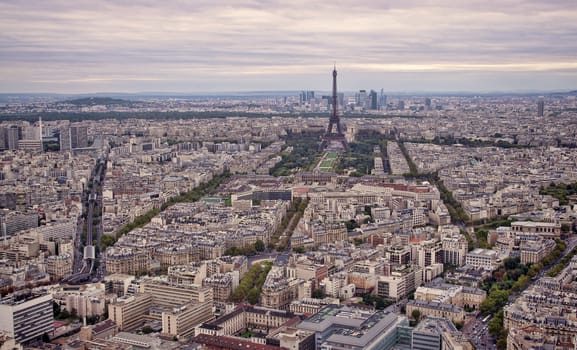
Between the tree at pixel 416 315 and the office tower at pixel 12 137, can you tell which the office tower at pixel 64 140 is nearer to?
the office tower at pixel 12 137

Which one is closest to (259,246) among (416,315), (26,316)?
(416,315)

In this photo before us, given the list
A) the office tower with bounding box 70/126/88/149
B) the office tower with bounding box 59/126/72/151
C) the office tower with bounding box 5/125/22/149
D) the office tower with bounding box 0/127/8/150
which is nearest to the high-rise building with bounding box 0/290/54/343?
the office tower with bounding box 59/126/72/151

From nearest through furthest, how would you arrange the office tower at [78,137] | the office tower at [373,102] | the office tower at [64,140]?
the office tower at [64,140] → the office tower at [78,137] → the office tower at [373,102]

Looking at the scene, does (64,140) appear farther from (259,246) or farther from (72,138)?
(259,246)

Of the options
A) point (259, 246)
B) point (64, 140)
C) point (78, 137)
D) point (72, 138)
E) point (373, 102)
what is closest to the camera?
point (259, 246)

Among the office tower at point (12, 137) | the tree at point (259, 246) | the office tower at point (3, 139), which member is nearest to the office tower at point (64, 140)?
the office tower at point (12, 137)

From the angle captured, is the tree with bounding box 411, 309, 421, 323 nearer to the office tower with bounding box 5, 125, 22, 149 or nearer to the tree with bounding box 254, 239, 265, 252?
the tree with bounding box 254, 239, 265, 252

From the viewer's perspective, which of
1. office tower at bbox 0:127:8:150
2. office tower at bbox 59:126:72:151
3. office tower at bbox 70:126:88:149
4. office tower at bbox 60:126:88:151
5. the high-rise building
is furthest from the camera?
office tower at bbox 70:126:88:149

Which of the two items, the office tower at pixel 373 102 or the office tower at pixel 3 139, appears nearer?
the office tower at pixel 3 139

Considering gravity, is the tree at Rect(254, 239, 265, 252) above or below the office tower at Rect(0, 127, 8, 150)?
below
